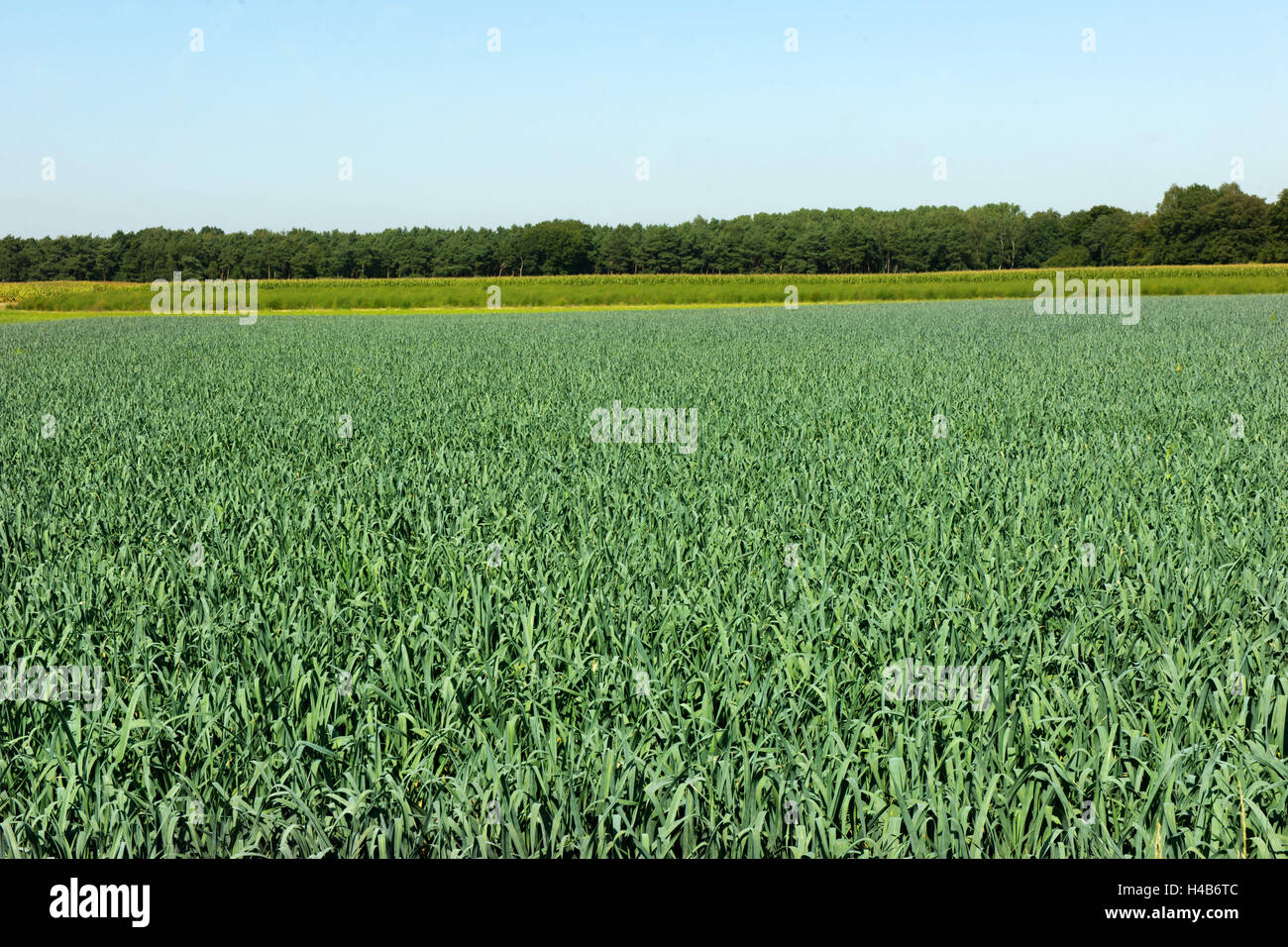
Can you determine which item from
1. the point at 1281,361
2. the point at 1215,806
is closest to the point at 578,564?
the point at 1215,806

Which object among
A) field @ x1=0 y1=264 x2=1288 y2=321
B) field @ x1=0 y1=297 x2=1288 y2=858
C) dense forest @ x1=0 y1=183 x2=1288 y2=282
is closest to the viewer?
field @ x1=0 y1=297 x2=1288 y2=858

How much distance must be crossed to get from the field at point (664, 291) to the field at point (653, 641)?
57.0 meters

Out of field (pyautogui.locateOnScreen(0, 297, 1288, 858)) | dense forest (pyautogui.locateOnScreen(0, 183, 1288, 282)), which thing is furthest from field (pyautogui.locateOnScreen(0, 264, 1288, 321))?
field (pyautogui.locateOnScreen(0, 297, 1288, 858))

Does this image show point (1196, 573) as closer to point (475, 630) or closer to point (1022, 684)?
point (1022, 684)

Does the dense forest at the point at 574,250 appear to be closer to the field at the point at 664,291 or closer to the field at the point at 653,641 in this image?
the field at the point at 664,291

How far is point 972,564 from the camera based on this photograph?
196 inches

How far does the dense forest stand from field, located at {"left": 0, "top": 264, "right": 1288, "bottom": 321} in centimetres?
3212

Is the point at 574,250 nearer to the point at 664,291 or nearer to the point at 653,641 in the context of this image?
the point at 664,291

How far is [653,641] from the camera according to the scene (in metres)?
4.02

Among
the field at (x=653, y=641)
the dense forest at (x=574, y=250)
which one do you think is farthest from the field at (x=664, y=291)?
the field at (x=653, y=641)

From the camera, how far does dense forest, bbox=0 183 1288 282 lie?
10388 centimetres

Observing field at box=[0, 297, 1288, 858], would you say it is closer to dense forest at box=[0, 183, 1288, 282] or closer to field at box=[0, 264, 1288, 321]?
field at box=[0, 264, 1288, 321]

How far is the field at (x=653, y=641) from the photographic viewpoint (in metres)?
2.71
